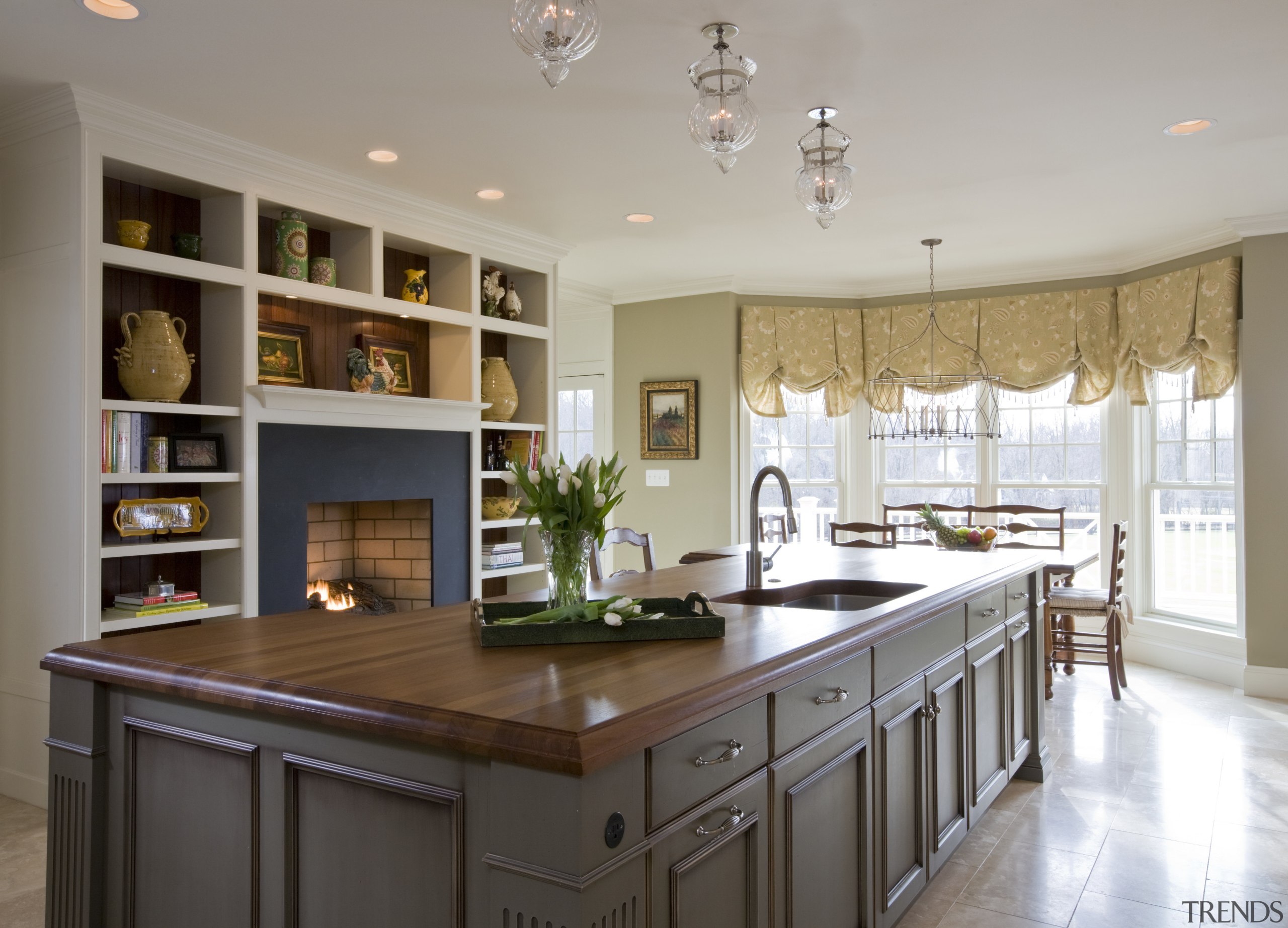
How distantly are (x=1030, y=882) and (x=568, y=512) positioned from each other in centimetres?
193

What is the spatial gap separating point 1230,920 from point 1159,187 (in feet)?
11.0

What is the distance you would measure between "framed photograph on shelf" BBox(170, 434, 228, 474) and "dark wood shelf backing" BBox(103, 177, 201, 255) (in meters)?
0.74

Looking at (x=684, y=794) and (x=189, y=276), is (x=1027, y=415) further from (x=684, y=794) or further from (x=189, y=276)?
(x=684, y=794)

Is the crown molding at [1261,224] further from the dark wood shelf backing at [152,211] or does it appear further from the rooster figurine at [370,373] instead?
the dark wood shelf backing at [152,211]

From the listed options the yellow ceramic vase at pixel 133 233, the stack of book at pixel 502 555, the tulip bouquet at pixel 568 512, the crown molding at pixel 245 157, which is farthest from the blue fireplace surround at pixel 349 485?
the tulip bouquet at pixel 568 512

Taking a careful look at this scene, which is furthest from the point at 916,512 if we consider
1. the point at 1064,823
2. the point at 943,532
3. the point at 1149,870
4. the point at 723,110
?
the point at 723,110

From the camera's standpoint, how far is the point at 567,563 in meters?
1.95

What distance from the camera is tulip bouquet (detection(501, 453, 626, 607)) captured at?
1.91 meters

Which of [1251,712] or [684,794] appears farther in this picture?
[1251,712]

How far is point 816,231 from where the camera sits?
17.5 ft

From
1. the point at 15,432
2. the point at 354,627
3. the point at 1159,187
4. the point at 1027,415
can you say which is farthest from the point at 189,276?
the point at 1027,415

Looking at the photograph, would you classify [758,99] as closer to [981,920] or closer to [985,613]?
[985,613]

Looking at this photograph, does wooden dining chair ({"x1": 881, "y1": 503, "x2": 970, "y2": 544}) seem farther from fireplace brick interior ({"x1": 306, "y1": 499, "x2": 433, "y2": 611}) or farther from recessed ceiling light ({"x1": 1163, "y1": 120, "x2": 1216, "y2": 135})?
fireplace brick interior ({"x1": 306, "y1": 499, "x2": 433, "y2": 611})

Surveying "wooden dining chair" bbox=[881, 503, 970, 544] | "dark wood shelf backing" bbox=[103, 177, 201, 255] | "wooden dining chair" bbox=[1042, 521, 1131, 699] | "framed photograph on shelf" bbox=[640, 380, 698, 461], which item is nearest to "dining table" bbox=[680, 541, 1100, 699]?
"wooden dining chair" bbox=[1042, 521, 1131, 699]
